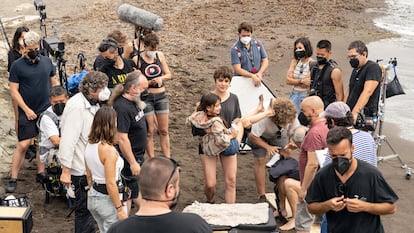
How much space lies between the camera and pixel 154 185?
3.40 m

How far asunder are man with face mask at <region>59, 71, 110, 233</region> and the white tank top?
1.70 feet

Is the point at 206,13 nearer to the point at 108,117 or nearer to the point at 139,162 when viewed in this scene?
the point at 139,162

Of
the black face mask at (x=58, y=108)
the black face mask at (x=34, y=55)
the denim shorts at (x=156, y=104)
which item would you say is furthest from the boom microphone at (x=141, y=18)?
the black face mask at (x=58, y=108)

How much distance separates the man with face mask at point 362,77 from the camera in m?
7.14

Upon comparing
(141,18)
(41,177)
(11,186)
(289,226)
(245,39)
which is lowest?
(289,226)

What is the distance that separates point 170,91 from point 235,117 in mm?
4473

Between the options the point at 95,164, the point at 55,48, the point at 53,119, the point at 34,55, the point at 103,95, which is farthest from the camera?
the point at 55,48

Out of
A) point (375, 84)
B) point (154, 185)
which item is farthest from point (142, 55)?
point (154, 185)

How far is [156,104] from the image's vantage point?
7.77 m

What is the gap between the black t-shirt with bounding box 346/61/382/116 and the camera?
23.5 feet

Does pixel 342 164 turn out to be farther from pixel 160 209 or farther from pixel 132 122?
pixel 132 122

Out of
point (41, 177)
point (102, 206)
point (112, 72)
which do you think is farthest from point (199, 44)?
point (102, 206)

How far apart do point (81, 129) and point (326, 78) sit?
9.72 feet

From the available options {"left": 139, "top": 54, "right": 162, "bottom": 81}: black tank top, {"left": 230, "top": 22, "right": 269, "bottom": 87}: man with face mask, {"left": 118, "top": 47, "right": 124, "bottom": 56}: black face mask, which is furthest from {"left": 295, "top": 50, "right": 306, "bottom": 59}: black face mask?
Answer: {"left": 118, "top": 47, "right": 124, "bottom": 56}: black face mask
